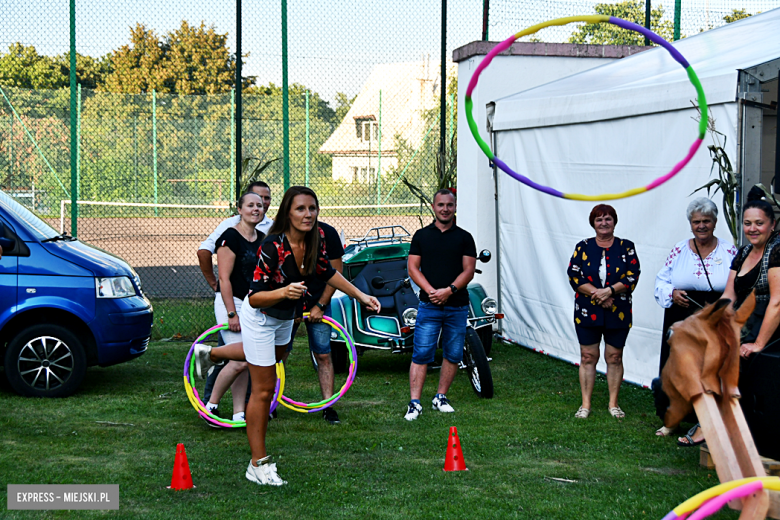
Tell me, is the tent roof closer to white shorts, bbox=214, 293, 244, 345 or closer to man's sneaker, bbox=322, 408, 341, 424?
man's sneaker, bbox=322, 408, 341, 424

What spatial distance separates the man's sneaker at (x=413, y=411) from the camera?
22.2 ft

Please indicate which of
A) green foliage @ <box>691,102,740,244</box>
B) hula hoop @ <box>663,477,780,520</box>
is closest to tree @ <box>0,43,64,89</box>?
green foliage @ <box>691,102,740,244</box>

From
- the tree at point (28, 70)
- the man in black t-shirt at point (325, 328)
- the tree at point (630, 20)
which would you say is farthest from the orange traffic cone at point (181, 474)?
the tree at point (630, 20)

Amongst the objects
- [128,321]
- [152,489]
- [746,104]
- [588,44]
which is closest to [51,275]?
[128,321]

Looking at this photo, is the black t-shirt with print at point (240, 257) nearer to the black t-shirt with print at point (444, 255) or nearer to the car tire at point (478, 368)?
the black t-shirt with print at point (444, 255)

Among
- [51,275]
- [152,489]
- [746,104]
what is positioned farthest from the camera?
[51,275]

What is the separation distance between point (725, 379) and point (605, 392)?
5.16 metres

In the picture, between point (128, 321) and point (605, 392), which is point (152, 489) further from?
point (605, 392)

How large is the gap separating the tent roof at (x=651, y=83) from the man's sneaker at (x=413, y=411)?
3.48m

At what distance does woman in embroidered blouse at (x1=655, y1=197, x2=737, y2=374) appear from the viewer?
5.99 m

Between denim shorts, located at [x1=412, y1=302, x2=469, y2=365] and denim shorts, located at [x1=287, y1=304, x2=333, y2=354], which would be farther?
denim shorts, located at [x1=412, y1=302, x2=469, y2=365]

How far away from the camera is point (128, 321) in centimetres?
774

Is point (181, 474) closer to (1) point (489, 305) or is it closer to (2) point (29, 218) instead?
(2) point (29, 218)

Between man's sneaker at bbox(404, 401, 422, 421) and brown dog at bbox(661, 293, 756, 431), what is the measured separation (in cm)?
414
